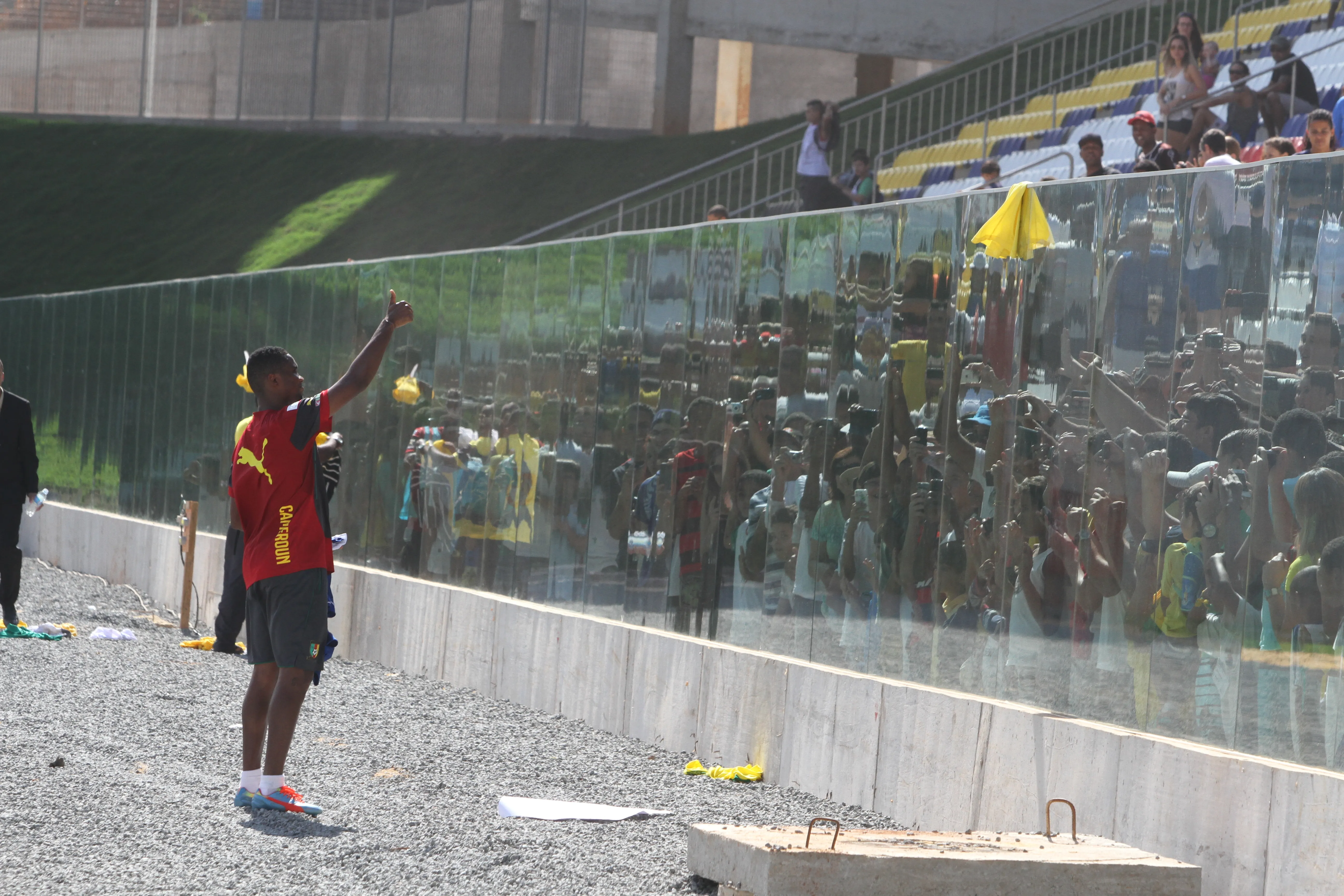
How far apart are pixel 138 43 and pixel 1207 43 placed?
98.6ft

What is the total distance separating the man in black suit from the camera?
45.3 ft

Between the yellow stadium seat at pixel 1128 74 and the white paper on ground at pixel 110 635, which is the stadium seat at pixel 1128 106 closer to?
the yellow stadium seat at pixel 1128 74

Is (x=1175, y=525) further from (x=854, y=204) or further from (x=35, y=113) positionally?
(x=35, y=113)

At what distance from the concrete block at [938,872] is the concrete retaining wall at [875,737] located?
0.32 meters

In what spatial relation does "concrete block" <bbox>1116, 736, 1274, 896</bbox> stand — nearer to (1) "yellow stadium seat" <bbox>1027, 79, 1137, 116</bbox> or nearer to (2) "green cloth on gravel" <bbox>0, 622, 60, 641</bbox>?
(2) "green cloth on gravel" <bbox>0, 622, 60, 641</bbox>

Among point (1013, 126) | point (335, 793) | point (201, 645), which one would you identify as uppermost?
point (1013, 126)

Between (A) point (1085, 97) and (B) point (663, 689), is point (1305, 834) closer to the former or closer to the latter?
(B) point (663, 689)

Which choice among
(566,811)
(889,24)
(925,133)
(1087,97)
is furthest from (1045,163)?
(566,811)

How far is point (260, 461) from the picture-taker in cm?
755

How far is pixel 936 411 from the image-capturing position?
27.0 feet

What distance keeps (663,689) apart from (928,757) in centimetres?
253

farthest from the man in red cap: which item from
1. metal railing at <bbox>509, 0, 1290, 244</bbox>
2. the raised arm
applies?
the raised arm

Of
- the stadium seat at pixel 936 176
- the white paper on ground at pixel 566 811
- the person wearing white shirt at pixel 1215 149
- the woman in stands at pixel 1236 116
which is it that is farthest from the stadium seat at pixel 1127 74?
the white paper on ground at pixel 566 811

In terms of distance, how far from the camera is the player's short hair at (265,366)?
7.62 meters
